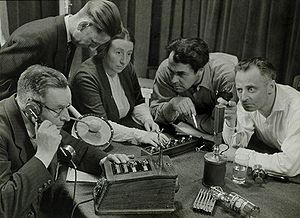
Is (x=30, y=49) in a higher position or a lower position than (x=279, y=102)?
higher

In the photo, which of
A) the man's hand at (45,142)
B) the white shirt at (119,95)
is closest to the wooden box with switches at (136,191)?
the man's hand at (45,142)

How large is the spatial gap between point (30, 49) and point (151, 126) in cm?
82

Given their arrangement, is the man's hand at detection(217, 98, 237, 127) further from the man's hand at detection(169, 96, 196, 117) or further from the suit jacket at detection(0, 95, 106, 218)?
the suit jacket at detection(0, 95, 106, 218)

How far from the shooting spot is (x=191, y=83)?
2.60 meters

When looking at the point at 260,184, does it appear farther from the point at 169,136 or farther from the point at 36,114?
the point at 36,114

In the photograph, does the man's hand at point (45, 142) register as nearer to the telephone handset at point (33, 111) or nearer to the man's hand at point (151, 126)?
the telephone handset at point (33, 111)

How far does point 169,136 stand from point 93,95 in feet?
1.62

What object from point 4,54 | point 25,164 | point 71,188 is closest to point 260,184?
point 71,188

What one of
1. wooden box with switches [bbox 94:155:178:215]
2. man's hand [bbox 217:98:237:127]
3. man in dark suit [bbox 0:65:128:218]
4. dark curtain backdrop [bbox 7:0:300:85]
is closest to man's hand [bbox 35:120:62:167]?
man in dark suit [bbox 0:65:128:218]

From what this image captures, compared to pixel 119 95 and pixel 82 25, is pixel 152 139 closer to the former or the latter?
pixel 119 95

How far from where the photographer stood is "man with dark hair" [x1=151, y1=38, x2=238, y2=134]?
2.49 m

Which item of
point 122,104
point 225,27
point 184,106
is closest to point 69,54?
point 122,104

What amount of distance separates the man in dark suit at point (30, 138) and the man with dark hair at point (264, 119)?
2.96ft

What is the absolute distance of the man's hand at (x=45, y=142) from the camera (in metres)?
1.53
